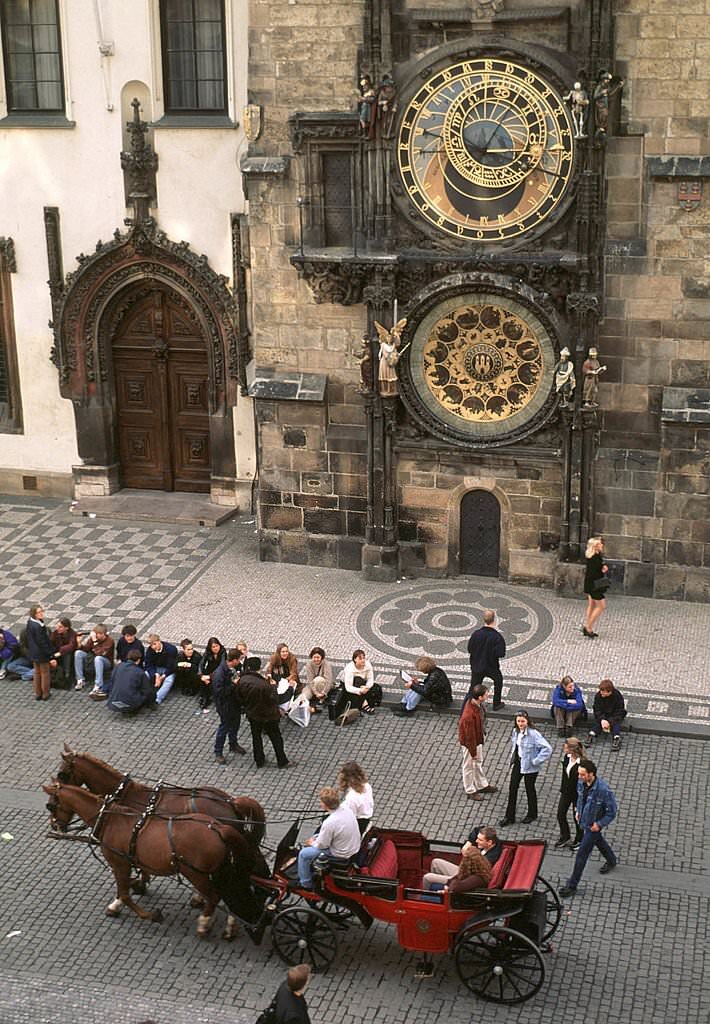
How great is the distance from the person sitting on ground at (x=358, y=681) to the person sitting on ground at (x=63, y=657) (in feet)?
15.0

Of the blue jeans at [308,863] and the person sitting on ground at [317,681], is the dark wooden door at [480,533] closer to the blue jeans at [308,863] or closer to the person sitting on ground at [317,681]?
the person sitting on ground at [317,681]

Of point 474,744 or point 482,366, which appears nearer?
point 474,744

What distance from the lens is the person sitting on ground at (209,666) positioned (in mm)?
22188

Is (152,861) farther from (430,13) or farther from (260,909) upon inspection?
(430,13)

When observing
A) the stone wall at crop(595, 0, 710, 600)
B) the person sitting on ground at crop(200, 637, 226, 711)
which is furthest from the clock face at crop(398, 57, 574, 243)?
the person sitting on ground at crop(200, 637, 226, 711)

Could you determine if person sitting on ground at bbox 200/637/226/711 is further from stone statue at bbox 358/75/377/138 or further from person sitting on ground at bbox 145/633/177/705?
stone statue at bbox 358/75/377/138

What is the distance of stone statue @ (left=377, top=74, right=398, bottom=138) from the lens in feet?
78.0

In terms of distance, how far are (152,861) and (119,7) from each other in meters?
18.5

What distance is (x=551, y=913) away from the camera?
1670 centimetres

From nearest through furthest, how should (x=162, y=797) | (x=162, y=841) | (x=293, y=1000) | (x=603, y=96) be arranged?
(x=293, y=1000)
(x=162, y=841)
(x=162, y=797)
(x=603, y=96)

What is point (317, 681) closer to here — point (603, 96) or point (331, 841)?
point (331, 841)

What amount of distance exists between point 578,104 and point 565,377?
446cm

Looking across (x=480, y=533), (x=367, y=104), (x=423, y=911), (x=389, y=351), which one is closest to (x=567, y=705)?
(x=423, y=911)

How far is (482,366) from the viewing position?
83.4 ft
